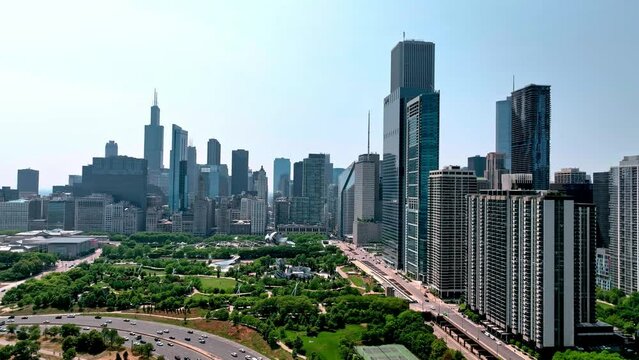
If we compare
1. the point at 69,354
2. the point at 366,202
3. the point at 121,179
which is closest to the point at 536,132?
the point at 366,202

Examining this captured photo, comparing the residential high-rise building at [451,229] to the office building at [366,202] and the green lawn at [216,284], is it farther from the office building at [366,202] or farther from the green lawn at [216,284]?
the office building at [366,202]

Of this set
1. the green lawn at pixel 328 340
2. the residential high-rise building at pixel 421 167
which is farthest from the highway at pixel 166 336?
the residential high-rise building at pixel 421 167

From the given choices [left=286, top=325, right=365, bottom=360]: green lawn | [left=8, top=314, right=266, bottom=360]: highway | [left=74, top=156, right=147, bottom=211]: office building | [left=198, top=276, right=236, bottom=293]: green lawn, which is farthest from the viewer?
[left=74, top=156, right=147, bottom=211]: office building

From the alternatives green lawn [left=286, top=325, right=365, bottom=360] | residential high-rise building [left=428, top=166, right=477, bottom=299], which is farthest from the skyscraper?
green lawn [left=286, top=325, right=365, bottom=360]

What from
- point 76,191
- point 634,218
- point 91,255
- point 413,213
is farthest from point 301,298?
point 76,191

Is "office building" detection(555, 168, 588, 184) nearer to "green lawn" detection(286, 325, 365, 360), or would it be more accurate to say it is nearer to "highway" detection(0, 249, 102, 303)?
"green lawn" detection(286, 325, 365, 360)
